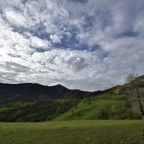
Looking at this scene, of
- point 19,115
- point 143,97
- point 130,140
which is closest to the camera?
point 130,140

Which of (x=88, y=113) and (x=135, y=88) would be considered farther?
(x=88, y=113)

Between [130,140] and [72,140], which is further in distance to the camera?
[72,140]

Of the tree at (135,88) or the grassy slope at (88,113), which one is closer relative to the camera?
the tree at (135,88)

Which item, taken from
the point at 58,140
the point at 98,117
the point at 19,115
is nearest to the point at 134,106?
the point at 58,140

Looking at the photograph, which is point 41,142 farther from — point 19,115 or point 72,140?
point 19,115

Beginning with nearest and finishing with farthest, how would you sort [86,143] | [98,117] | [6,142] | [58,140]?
[86,143]
[58,140]
[6,142]
[98,117]

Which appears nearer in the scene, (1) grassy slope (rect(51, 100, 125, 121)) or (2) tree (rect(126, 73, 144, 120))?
(2) tree (rect(126, 73, 144, 120))

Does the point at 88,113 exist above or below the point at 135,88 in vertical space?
below

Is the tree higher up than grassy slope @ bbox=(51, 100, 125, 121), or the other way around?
the tree

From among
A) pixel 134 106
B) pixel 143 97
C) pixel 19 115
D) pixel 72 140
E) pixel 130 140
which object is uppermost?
pixel 143 97

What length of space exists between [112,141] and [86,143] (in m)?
3.77

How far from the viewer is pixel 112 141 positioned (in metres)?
13.2

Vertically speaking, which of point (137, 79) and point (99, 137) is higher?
point (137, 79)

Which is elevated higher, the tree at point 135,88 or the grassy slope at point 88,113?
the tree at point 135,88
